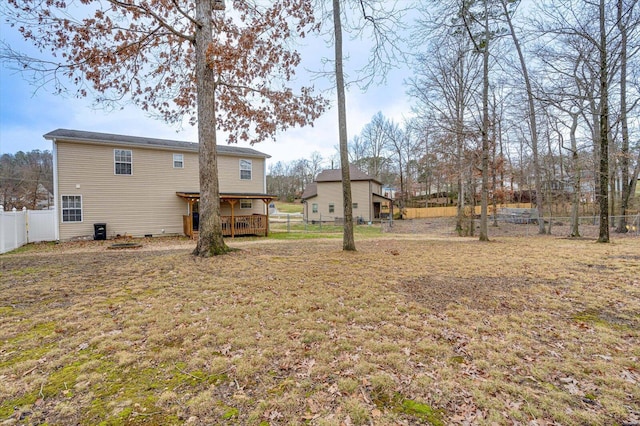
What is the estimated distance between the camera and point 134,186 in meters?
14.2

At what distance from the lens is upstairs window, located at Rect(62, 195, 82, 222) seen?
12.7 metres

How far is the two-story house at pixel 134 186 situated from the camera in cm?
1276

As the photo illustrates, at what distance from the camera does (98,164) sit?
43.8 ft

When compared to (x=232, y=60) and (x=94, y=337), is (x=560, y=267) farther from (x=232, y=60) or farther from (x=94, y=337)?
(x=232, y=60)

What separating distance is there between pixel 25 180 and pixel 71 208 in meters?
25.0

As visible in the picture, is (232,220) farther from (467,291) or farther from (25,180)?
(25,180)

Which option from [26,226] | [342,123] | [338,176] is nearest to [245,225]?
[342,123]

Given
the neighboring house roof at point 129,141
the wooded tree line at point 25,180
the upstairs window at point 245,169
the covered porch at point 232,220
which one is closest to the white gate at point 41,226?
the neighboring house roof at point 129,141

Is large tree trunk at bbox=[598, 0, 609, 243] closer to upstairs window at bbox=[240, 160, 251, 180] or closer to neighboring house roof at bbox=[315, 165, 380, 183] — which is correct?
upstairs window at bbox=[240, 160, 251, 180]

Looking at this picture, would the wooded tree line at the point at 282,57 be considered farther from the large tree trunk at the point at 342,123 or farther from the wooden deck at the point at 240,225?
the wooden deck at the point at 240,225

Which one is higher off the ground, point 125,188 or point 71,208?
point 125,188

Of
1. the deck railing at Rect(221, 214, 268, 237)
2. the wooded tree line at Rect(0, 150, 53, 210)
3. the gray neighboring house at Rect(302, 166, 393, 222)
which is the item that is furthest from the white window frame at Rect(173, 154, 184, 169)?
the wooded tree line at Rect(0, 150, 53, 210)

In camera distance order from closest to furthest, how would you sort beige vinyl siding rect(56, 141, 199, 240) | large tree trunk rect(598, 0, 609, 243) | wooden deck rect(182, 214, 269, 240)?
large tree trunk rect(598, 0, 609, 243), beige vinyl siding rect(56, 141, 199, 240), wooden deck rect(182, 214, 269, 240)

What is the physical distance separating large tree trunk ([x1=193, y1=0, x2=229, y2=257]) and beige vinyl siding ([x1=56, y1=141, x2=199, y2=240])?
843cm
